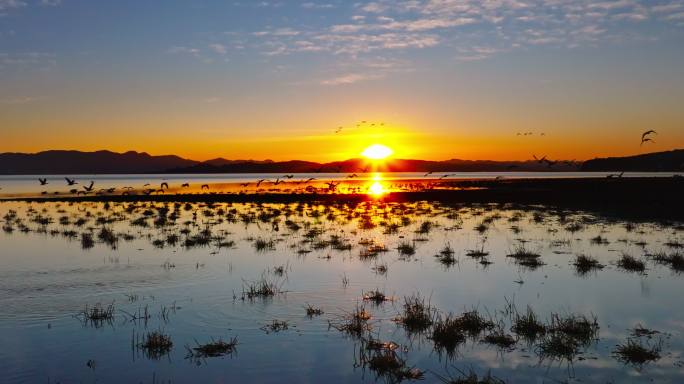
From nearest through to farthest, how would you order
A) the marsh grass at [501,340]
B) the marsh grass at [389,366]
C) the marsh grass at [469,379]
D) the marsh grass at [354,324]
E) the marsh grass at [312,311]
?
the marsh grass at [469,379], the marsh grass at [389,366], the marsh grass at [501,340], the marsh grass at [354,324], the marsh grass at [312,311]

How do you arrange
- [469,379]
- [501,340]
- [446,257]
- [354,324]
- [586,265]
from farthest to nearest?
[446,257]
[586,265]
[354,324]
[501,340]
[469,379]

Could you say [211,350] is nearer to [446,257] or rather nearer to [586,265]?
[446,257]

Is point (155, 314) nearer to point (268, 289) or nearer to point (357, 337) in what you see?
point (268, 289)

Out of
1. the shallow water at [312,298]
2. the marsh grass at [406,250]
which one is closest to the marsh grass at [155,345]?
the shallow water at [312,298]

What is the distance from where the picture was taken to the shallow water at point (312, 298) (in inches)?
364

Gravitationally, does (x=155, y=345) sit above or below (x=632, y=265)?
below

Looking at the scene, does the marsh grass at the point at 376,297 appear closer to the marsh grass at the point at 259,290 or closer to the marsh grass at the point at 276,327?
the marsh grass at the point at 259,290

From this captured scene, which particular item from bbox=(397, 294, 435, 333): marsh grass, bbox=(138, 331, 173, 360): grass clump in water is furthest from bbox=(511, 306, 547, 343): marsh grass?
bbox=(138, 331, 173, 360): grass clump in water

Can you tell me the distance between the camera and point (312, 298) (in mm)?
14367

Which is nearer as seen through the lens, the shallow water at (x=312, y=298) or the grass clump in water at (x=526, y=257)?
the shallow water at (x=312, y=298)

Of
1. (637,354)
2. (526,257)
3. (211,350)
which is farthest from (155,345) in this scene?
(526,257)

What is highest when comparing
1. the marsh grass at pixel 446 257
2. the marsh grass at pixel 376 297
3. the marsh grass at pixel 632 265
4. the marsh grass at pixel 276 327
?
the marsh grass at pixel 632 265

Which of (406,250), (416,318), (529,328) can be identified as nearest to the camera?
(529,328)

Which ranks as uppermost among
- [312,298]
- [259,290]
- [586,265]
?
[586,265]
